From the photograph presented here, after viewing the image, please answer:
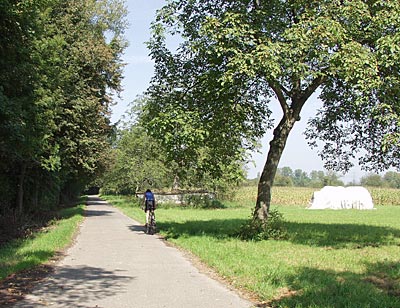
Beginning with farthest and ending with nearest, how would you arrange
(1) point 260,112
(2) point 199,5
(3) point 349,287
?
(1) point 260,112
(2) point 199,5
(3) point 349,287

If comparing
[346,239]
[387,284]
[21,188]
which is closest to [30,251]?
[387,284]

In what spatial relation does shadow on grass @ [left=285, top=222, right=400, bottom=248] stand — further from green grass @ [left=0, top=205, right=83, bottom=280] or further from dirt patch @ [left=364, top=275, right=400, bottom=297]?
green grass @ [left=0, top=205, right=83, bottom=280]

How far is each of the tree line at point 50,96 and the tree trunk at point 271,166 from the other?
8.39 m

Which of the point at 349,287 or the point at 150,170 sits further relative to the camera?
the point at 150,170

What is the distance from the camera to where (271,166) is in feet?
53.6

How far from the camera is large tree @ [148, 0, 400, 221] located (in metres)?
12.5

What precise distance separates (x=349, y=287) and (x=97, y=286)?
482 centimetres

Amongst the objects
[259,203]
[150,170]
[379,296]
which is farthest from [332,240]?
[150,170]

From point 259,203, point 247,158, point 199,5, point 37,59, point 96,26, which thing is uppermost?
point 96,26

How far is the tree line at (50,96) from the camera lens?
46.6 feet

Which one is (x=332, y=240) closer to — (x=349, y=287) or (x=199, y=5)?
(x=349, y=287)

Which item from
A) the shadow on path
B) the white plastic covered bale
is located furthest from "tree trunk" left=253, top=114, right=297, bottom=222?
the white plastic covered bale

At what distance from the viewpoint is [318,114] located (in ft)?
62.4

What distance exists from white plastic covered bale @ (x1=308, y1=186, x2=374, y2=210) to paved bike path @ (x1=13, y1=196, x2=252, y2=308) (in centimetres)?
3831
